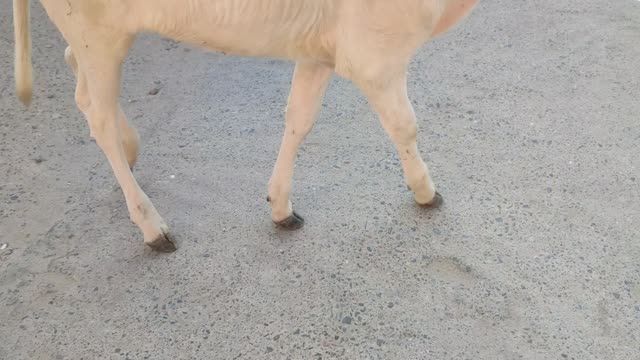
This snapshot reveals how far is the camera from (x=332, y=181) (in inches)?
75.4

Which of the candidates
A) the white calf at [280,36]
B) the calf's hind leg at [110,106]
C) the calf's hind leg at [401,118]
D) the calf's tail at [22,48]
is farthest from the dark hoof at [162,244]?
the calf's hind leg at [401,118]

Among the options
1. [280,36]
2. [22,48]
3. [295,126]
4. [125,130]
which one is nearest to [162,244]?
[125,130]

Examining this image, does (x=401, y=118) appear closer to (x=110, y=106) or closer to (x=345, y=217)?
(x=345, y=217)

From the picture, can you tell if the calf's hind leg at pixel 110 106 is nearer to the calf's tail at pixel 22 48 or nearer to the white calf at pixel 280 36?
the white calf at pixel 280 36

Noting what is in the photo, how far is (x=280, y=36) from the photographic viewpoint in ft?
4.32

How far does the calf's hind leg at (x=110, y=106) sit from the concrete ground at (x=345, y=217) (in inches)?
3.0

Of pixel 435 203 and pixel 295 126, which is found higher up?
pixel 295 126

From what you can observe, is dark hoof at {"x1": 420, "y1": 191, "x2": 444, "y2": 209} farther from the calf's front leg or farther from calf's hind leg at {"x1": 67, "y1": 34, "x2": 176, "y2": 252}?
calf's hind leg at {"x1": 67, "y1": 34, "x2": 176, "y2": 252}

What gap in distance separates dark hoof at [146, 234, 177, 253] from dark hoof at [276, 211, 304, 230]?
0.91 feet

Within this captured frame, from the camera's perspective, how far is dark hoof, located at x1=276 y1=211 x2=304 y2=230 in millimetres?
1761

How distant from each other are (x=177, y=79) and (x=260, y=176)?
610 millimetres

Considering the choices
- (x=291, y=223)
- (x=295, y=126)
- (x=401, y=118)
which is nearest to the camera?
(x=401, y=118)

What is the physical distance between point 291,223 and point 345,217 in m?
0.15

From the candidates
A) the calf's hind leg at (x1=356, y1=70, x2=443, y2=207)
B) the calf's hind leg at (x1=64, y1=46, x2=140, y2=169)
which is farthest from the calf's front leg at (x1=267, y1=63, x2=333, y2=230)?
the calf's hind leg at (x1=64, y1=46, x2=140, y2=169)
